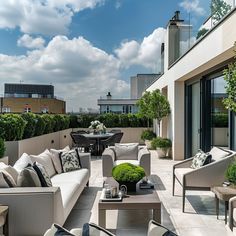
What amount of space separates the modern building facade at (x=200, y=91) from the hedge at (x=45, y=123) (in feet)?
12.8

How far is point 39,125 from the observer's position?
33.0ft

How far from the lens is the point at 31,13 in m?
9.73

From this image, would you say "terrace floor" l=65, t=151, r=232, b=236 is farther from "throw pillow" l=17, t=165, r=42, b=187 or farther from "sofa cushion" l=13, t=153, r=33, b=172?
"sofa cushion" l=13, t=153, r=33, b=172

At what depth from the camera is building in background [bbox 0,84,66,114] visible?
113 ft

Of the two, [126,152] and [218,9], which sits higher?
[218,9]

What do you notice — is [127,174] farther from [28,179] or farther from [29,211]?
[29,211]

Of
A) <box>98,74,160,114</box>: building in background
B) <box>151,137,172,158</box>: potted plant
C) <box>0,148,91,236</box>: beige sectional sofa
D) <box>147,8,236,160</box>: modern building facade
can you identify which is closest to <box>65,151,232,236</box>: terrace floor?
<box>0,148,91,236</box>: beige sectional sofa

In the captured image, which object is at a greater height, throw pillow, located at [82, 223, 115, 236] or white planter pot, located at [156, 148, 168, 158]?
throw pillow, located at [82, 223, 115, 236]

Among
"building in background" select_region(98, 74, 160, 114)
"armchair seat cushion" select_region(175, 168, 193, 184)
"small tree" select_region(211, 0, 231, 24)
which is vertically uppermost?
"small tree" select_region(211, 0, 231, 24)

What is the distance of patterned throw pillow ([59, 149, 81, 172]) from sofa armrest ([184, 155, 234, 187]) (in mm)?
2226

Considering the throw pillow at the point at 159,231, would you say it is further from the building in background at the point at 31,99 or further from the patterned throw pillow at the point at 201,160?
the building in background at the point at 31,99

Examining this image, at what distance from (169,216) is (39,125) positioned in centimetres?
644

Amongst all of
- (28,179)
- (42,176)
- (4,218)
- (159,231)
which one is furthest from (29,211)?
(159,231)

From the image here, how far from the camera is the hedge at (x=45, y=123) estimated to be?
7812 mm
